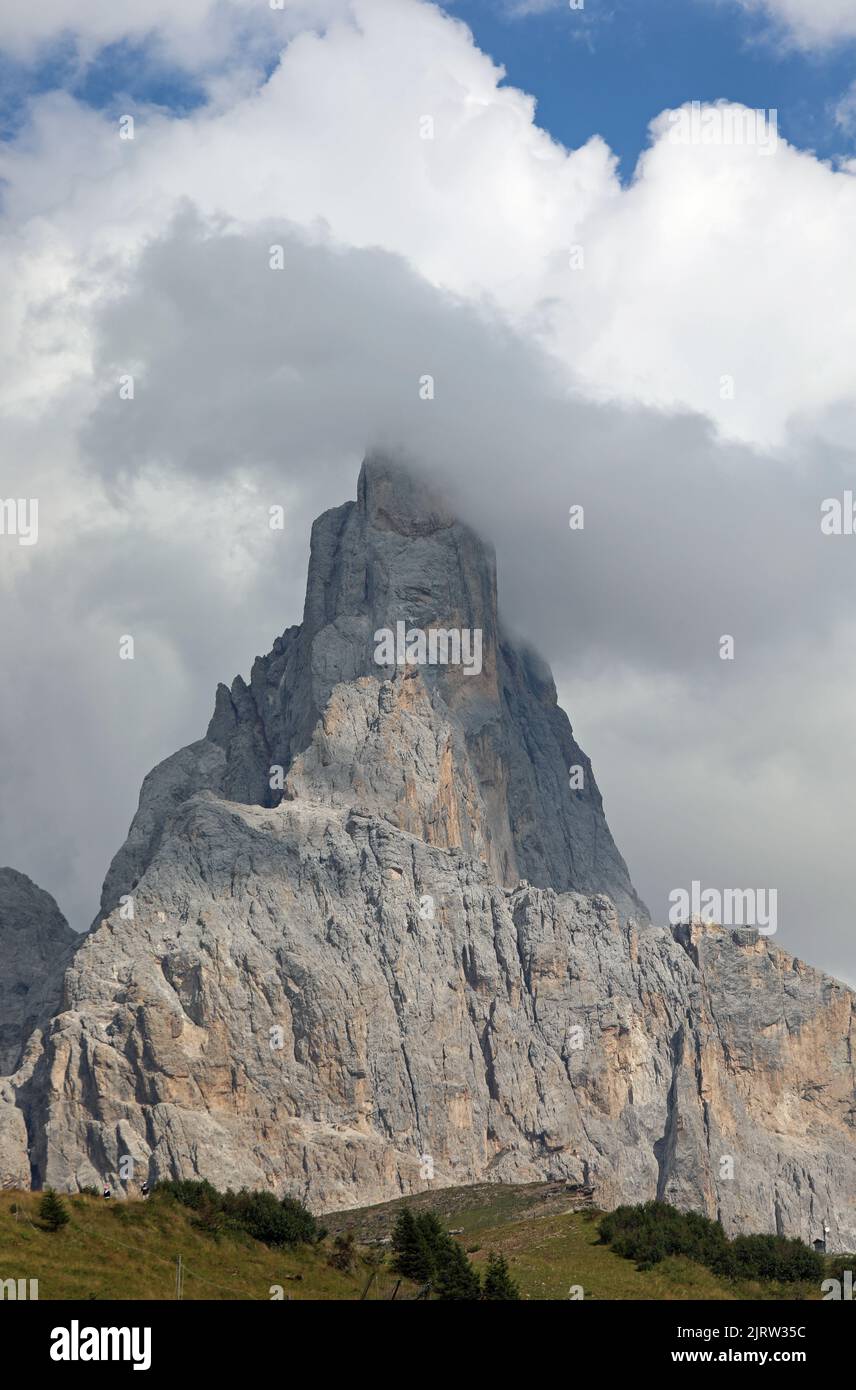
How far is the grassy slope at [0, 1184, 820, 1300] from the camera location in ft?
242

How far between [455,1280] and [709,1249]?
87.4ft

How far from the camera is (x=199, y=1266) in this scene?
270 feet

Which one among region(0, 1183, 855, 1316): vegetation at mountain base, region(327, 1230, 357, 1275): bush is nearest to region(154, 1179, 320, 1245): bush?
region(0, 1183, 855, 1316): vegetation at mountain base

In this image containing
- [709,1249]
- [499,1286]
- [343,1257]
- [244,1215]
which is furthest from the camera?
[709,1249]

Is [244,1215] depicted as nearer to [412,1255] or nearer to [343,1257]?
[343,1257]

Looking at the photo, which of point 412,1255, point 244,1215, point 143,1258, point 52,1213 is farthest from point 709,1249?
point 52,1213

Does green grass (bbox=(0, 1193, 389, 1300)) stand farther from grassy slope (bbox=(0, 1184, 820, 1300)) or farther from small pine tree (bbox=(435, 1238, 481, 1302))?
small pine tree (bbox=(435, 1238, 481, 1302))

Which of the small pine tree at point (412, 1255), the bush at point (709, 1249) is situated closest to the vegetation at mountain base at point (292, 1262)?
the small pine tree at point (412, 1255)

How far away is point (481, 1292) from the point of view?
3447 inches

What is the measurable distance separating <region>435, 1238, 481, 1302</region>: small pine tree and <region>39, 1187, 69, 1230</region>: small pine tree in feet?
55.1

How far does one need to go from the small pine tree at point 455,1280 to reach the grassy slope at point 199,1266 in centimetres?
227

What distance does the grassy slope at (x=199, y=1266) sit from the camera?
2901 inches
